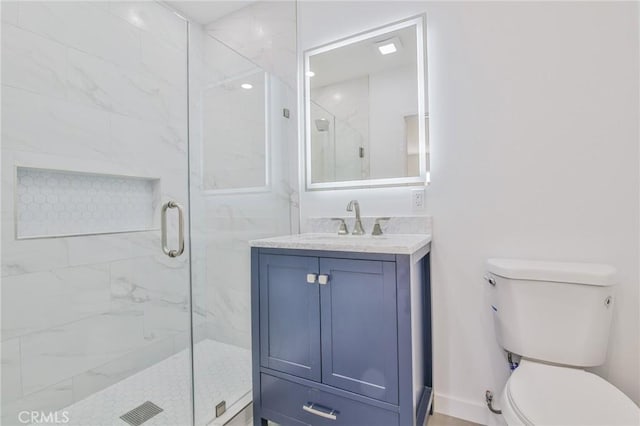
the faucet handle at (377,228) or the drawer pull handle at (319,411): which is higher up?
the faucet handle at (377,228)

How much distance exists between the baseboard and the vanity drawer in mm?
539

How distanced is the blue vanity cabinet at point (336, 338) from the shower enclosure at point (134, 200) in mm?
402

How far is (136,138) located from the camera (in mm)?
1884

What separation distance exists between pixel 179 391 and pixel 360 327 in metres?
1.15

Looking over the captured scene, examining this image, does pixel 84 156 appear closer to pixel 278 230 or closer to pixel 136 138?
pixel 136 138

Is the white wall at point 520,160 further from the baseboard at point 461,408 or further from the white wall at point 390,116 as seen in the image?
A: the white wall at point 390,116

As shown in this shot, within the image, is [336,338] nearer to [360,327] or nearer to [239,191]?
[360,327]

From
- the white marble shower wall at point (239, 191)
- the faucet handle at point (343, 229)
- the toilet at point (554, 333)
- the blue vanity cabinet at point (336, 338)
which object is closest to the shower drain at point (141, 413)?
the white marble shower wall at point (239, 191)

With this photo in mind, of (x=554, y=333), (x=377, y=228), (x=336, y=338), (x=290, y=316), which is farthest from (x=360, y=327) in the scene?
(x=554, y=333)

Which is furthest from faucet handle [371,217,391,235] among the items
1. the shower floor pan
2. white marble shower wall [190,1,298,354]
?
the shower floor pan

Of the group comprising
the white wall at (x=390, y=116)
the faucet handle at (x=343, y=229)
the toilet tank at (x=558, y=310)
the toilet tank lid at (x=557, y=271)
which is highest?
the white wall at (x=390, y=116)

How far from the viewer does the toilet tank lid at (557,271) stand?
1.07 metres

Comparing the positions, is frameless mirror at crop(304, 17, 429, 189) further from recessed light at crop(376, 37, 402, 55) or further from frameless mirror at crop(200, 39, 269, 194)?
frameless mirror at crop(200, 39, 269, 194)
